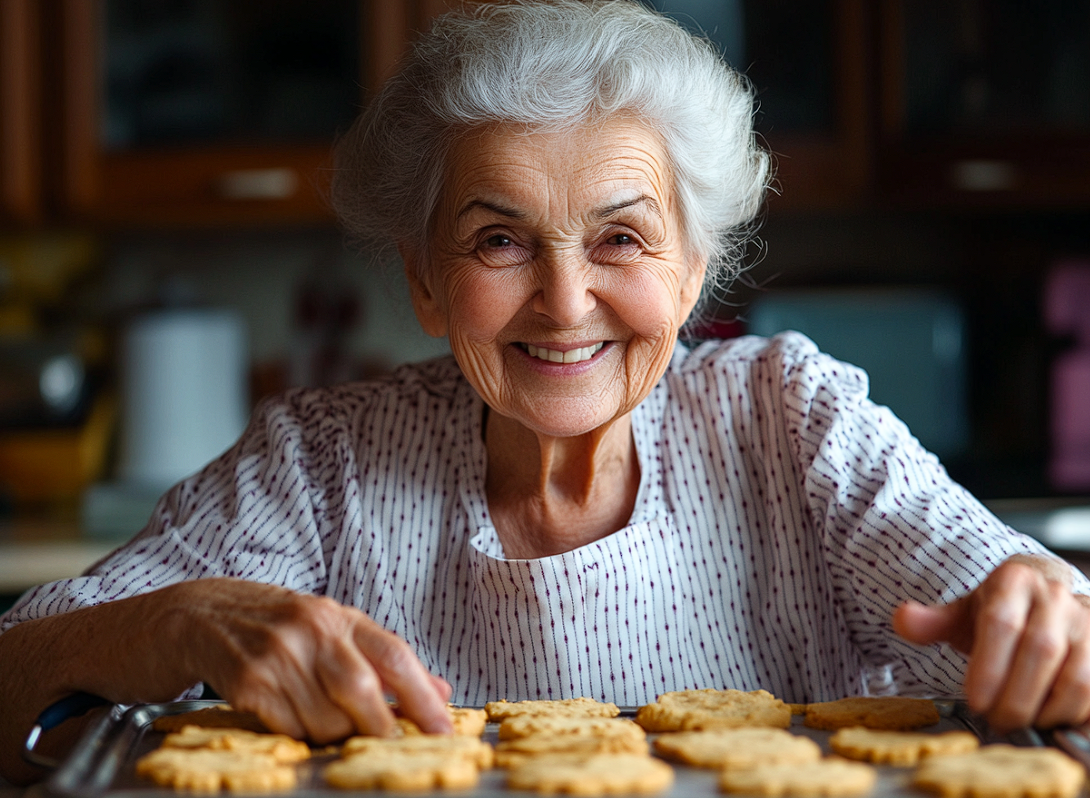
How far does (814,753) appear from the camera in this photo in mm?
843

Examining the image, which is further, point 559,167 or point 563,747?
point 559,167

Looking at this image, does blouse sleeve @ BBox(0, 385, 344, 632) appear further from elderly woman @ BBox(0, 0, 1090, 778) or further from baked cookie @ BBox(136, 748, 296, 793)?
baked cookie @ BBox(136, 748, 296, 793)

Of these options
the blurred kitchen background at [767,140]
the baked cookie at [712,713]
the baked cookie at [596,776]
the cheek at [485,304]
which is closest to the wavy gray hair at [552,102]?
the cheek at [485,304]

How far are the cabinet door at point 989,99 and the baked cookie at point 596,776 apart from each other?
6.21 feet

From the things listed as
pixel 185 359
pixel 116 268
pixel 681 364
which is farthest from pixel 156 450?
pixel 681 364

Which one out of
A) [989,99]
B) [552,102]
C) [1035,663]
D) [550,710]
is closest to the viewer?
[1035,663]

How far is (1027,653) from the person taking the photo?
877mm

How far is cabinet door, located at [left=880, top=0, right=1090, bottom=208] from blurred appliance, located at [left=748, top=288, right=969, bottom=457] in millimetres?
238

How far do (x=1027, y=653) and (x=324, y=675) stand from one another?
53 cm

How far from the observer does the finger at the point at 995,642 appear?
88 centimetres

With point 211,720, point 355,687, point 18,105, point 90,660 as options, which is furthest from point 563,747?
point 18,105

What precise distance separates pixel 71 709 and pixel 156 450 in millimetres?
1606

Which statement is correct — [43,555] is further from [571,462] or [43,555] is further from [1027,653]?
[1027,653]

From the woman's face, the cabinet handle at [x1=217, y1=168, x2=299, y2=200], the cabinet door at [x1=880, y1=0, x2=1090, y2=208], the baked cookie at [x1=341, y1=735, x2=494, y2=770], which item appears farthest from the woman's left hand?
the cabinet handle at [x1=217, y1=168, x2=299, y2=200]
